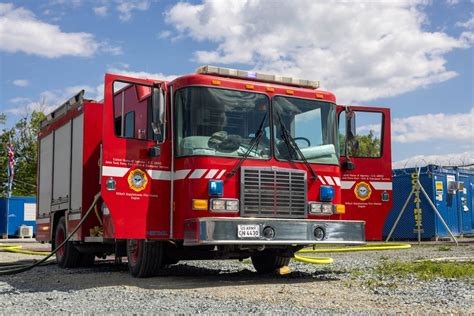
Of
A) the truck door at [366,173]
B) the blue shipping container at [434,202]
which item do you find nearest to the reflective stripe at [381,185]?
the truck door at [366,173]

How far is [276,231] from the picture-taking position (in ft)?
26.3

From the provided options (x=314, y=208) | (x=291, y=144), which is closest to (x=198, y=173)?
(x=291, y=144)

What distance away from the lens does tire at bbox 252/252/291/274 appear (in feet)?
33.0

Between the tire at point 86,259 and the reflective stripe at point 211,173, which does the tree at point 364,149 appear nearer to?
the reflective stripe at point 211,173

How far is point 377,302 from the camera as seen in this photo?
662cm

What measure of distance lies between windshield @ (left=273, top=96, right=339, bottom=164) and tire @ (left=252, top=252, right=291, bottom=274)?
194 centimetres

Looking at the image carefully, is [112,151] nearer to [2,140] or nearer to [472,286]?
[472,286]

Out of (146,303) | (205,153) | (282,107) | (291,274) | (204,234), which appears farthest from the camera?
(291,274)

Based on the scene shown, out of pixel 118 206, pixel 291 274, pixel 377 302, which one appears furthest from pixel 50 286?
pixel 377 302

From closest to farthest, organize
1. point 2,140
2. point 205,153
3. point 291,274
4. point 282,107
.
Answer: point 205,153
point 282,107
point 291,274
point 2,140

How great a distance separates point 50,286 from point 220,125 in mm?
3371

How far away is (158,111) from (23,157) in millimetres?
39020

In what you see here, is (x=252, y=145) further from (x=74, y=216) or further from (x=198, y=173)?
(x=74, y=216)

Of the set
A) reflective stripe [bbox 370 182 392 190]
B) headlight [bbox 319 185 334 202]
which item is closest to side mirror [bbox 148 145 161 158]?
headlight [bbox 319 185 334 202]
